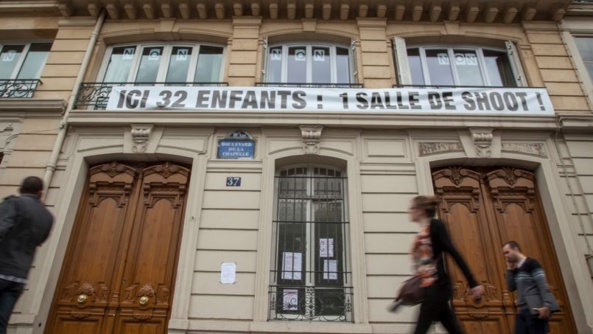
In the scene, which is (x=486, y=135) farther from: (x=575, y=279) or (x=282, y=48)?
(x=282, y=48)

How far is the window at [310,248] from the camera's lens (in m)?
6.11

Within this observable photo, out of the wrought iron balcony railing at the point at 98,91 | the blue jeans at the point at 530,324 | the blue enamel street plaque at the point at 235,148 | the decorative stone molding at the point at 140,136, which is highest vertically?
the wrought iron balcony railing at the point at 98,91

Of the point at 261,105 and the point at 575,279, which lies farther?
the point at 261,105

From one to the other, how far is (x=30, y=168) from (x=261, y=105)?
435 cm

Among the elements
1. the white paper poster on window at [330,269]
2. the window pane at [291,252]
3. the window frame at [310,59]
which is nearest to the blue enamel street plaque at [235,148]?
the window pane at [291,252]

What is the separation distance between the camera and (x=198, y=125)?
728cm

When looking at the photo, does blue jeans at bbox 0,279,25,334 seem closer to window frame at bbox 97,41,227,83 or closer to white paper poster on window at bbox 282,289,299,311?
white paper poster on window at bbox 282,289,299,311

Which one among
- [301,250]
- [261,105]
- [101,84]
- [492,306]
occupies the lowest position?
[492,306]

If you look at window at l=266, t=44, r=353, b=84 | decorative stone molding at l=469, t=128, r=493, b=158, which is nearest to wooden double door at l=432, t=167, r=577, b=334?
decorative stone molding at l=469, t=128, r=493, b=158

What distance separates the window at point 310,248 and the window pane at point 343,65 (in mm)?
2226

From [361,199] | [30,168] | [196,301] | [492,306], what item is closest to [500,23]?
[361,199]

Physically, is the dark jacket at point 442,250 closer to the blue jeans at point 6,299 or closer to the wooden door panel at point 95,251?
the blue jeans at point 6,299

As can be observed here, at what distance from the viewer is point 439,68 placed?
8477 mm

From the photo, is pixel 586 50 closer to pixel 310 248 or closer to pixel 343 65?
pixel 343 65
